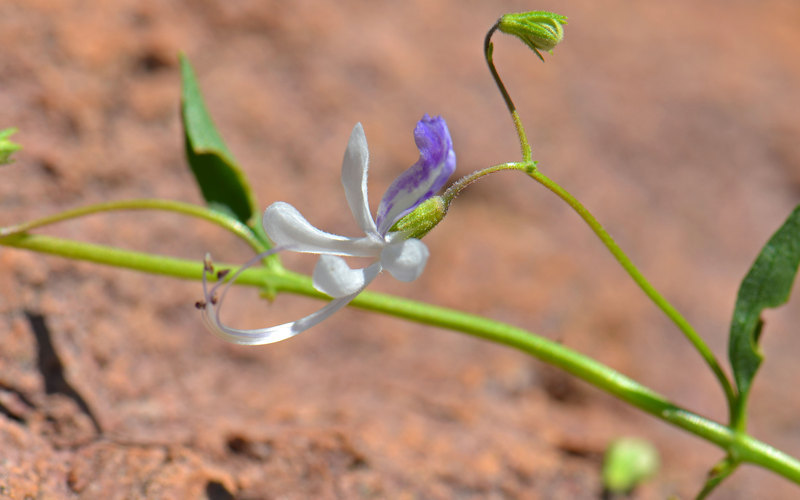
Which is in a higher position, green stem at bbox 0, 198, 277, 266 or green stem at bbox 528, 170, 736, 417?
green stem at bbox 528, 170, 736, 417

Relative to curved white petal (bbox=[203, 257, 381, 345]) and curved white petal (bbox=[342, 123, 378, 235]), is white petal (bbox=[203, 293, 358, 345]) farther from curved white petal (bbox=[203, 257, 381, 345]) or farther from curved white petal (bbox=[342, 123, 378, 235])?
curved white petal (bbox=[342, 123, 378, 235])

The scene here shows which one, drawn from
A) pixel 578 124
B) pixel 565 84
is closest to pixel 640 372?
pixel 578 124

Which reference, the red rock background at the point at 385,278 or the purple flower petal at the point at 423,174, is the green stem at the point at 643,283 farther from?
the red rock background at the point at 385,278

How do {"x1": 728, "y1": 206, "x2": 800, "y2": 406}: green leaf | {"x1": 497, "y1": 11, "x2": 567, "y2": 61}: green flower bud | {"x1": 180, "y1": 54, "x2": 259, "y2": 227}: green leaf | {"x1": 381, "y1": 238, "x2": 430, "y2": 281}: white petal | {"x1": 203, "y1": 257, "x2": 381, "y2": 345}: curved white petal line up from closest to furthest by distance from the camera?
{"x1": 381, "y1": 238, "x2": 430, "y2": 281}: white petal, {"x1": 203, "y1": 257, "x2": 381, "y2": 345}: curved white petal, {"x1": 497, "y1": 11, "x2": 567, "y2": 61}: green flower bud, {"x1": 728, "y1": 206, "x2": 800, "y2": 406}: green leaf, {"x1": 180, "y1": 54, "x2": 259, "y2": 227}: green leaf

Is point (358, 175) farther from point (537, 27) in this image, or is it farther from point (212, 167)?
point (212, 167)

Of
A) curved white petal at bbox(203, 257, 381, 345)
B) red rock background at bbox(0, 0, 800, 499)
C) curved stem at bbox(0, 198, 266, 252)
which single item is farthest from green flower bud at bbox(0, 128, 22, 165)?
curved white petal at bbox(203, 257, 381, 345)
